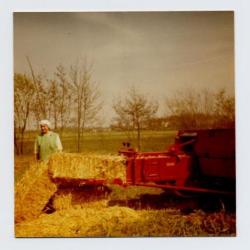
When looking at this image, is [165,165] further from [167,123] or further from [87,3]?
[87,3]

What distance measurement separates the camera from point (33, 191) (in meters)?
3.80

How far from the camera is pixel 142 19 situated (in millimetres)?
3818

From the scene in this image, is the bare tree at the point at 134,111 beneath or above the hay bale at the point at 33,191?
above

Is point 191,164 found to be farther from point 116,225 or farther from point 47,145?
point 47,145

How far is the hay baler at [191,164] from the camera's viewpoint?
151 inches

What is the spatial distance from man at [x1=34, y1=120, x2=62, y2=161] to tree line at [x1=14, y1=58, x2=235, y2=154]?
63 mm

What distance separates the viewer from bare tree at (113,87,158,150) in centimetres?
385

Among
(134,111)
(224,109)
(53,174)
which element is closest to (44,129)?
(53,174)

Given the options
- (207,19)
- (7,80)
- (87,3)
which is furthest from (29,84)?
(207,19)

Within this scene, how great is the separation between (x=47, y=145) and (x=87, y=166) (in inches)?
14.8

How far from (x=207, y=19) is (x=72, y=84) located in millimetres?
1229

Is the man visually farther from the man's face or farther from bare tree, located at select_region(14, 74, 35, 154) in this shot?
bare tree, located at select_region(14, 74, 35, 154)

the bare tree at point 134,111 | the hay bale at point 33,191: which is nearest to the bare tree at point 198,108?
the bare tree at point 134,111

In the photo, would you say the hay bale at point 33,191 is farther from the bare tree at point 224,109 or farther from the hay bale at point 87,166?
the bare tree at point 224,109
